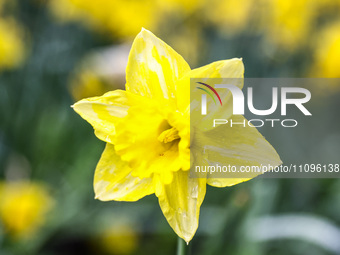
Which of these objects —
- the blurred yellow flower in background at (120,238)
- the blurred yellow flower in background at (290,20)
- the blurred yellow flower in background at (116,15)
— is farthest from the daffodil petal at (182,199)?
the blurred yellow flower in background at (116,15)

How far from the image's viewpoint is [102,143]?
64.4 inches

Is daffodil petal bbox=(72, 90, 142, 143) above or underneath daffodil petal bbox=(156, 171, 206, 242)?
above

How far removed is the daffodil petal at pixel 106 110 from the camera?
2.10ft

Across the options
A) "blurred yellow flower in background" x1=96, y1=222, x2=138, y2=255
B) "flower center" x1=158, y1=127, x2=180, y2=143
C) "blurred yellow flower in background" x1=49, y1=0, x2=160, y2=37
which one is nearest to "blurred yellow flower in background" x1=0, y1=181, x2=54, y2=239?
"blurred yellow flower in background" x1=96, y1=222, x2=138, y2=255

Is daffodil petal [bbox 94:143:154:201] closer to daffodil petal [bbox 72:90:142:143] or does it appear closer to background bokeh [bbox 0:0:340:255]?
daffodil petal [bbox 72:90:142:143]

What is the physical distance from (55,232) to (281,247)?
35.3 inches

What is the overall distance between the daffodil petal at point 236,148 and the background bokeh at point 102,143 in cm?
52

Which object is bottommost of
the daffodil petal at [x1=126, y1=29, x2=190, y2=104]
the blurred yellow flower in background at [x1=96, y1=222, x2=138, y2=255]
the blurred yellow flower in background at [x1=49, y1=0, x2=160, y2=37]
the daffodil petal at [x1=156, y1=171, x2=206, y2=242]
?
the blurred yellow flower in background at [x1=96, y1=222, x2=138, y2=255]

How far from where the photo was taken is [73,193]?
170 centimetres

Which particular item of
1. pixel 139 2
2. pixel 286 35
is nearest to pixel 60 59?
pixel 139 2

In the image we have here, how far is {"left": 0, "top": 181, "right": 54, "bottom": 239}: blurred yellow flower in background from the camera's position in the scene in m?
1.47

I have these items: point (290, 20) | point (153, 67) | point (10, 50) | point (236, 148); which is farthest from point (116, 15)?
point (236, 148)

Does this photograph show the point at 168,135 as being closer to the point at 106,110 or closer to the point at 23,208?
the point at 106,110

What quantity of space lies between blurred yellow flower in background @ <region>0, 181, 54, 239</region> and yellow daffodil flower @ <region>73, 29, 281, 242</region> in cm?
98
